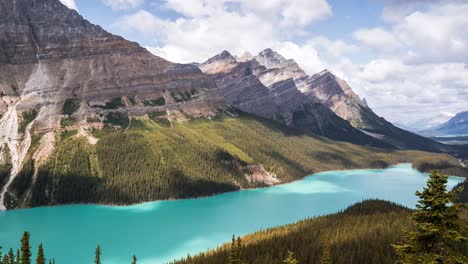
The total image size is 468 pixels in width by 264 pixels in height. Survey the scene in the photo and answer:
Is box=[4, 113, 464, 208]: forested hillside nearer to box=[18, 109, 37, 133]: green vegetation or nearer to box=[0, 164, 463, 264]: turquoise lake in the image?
box=[0, 164, 463, 264]: turquoise lake

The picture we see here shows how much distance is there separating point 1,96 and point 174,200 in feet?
346

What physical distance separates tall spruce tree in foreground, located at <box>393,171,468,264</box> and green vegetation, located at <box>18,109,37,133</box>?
192 metres

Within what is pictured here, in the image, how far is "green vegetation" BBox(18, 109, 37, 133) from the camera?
184m

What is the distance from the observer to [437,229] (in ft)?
69.1

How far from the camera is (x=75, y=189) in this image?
15350 cm

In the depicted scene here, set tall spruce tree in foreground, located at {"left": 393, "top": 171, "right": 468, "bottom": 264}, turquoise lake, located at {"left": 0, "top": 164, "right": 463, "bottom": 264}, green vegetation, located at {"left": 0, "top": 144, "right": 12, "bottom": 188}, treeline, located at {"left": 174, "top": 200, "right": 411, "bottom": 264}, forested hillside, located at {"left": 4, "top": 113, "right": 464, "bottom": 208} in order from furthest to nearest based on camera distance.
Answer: green vegetation, located at {"left": 0, "top": 144, "right": 12, "bottom": 188} < forested hillside, located at {"left": 4, "top": 113, "right": 464, "bottom": 208} < turquoise lake, located at {"left": 0, "top": 164, "right": 463, "bottom": 264} < treeline, located at {"left": 174, "top": 200, "right": 411, "bottom": 264} < tall spruce tree in foreground, located at {"left": 393, "top": 171, "right": 468, "bottom": 264}

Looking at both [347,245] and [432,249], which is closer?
[432,249]

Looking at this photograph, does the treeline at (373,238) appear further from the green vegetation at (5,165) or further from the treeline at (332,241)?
the green vegetation at (5,165)

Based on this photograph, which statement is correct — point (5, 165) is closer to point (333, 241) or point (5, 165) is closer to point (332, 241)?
point (332, 241)

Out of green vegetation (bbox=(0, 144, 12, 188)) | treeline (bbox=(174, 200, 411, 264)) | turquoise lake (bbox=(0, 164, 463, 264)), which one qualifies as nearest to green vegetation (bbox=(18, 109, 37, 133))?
green vegetation (bbox=(0, 144, 12, 188))

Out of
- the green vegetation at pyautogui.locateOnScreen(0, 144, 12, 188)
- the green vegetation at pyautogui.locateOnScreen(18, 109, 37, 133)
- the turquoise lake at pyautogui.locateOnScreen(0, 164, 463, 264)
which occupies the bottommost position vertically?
the turquoise lake at pyautogui.locateOnScreen(0, 164, 463, 264)

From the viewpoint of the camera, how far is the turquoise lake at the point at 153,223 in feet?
318

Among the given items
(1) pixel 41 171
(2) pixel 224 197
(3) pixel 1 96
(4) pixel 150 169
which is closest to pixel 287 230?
(2) pixel 224 197

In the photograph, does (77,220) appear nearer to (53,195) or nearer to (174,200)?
(53,195)
